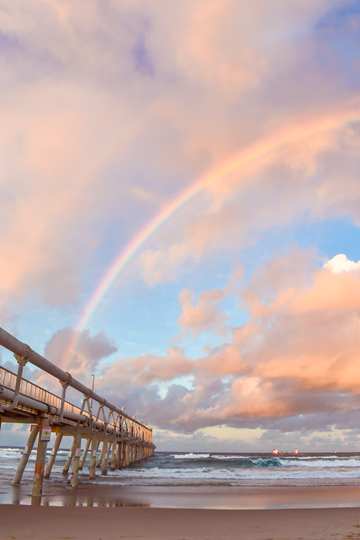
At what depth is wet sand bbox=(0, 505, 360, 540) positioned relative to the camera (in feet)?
35.6

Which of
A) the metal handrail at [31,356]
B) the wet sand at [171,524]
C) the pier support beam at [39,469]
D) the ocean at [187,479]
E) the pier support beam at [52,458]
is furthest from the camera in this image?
the pier support beam at [52,458]

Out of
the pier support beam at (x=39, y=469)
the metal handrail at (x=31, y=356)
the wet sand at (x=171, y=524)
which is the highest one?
the metal handrail at (x=31, y=356)

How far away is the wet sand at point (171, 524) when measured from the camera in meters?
10.8

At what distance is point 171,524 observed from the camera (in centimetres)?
1352

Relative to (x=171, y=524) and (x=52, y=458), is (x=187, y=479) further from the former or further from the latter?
(x=171, y=524)

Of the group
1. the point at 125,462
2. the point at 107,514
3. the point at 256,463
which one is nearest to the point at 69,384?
the point at 107,514

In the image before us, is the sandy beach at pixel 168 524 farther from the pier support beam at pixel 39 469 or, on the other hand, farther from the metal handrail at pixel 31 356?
the metal handrail at pixel 31 356

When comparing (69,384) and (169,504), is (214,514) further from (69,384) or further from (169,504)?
(69,384)

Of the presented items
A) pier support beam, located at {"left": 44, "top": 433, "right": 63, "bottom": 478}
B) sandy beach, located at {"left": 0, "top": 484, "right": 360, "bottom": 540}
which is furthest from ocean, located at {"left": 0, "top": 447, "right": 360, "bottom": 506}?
sandy beach, located at {"left": 0, "top": 484, "right": 360, "bottom": 540}

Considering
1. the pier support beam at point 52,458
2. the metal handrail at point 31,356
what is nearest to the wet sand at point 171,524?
the metal handrail at point 31,356

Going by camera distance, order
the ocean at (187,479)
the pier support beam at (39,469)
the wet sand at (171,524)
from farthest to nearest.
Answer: the ocean at (187,479) < the pier support beam at (39,469) < the wet sand at (171,524)

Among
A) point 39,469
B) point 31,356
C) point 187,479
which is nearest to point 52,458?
point 187,479

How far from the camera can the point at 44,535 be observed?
33.7 ft

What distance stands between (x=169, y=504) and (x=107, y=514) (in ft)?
22.6
